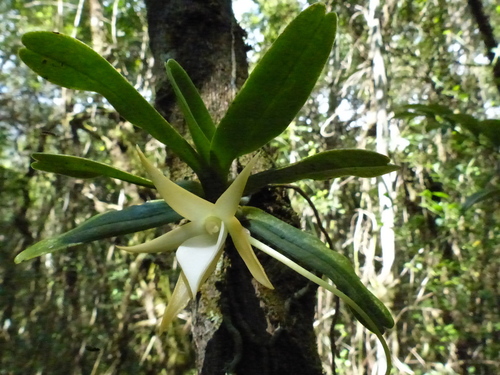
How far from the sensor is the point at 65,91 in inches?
86.3

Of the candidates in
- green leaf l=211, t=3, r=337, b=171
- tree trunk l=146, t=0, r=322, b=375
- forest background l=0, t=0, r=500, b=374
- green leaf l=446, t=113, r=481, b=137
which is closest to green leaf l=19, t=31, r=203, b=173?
green leaf l=211, t=3, r=337, b=171

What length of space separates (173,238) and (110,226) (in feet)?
0.37

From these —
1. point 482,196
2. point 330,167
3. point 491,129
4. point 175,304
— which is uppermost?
point 491,129

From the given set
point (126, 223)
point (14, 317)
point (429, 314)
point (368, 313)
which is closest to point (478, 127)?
point (368, 313)

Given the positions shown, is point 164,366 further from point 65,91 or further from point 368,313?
point 368,313

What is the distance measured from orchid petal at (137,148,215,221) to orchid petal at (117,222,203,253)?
11mm

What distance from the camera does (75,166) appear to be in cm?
52

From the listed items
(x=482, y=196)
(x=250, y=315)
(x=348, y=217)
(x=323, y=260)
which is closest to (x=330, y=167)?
(x=323, y=260)

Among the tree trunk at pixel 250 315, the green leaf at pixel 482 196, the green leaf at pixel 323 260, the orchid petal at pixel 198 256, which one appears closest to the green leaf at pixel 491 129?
the green leaf at pixel 482 196

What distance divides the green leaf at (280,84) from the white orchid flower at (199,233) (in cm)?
8

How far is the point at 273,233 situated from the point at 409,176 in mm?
2297

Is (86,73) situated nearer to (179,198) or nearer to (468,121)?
(179,198)

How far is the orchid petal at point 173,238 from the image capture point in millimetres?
414

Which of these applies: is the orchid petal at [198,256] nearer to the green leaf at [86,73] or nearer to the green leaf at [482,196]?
the green leaf at [86,73]
